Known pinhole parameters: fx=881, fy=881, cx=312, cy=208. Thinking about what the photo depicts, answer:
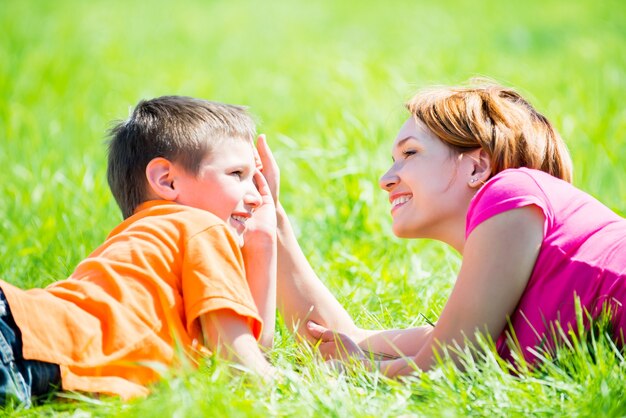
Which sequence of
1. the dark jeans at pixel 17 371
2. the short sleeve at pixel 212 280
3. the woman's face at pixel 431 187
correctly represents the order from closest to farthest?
the dark jeans at pixel 17 371 → the short sleeve at pixel 212 280 → the woman's face at pixel 431 187

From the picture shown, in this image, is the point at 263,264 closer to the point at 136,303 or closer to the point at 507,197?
the point at 136,303

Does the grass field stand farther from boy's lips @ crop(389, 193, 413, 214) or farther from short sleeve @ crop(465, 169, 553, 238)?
boy's lips @ crop(389, 193, 413, 214)

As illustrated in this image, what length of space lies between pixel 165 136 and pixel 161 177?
13cm

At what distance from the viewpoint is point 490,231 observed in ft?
8.04

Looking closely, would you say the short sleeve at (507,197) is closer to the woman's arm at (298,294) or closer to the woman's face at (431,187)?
the woman's face at (431,187)

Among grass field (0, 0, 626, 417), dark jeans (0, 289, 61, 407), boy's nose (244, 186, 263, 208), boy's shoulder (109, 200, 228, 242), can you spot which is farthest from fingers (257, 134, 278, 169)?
dark jeans (0, 289, 61, 407)

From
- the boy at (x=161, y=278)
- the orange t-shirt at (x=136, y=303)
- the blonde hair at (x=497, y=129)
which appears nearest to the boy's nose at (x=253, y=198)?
the boy at (x=161, y=278)

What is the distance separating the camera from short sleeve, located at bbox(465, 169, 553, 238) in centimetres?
246

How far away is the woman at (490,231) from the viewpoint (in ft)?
8.07

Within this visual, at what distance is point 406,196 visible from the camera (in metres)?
2.99

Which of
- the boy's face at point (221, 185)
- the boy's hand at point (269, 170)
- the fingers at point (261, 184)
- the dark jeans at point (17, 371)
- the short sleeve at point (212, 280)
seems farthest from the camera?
the boy's hand at point (269, 170)

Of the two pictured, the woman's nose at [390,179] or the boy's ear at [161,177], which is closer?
the boy's ear at [161,177]

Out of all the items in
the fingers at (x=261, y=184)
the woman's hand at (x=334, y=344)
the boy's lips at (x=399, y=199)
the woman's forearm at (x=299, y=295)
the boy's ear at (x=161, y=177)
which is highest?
the boy's ear at (x=161, y=177)

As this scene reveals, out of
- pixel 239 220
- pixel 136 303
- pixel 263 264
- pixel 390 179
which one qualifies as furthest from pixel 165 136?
pixel 390 179
